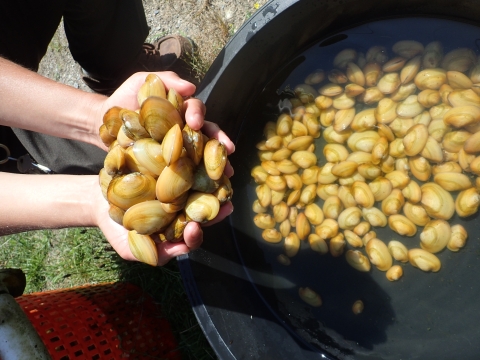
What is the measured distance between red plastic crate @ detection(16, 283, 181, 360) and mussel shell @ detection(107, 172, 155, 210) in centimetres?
45

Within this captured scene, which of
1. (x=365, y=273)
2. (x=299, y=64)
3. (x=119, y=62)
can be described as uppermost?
(x=299, y=64)

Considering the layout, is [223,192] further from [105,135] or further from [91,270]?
[91,270]

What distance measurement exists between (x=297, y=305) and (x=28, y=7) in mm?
1058

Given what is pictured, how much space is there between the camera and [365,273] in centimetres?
110

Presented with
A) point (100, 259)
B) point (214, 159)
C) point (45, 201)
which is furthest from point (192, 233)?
point (100, 259)

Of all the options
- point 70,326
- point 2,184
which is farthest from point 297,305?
point 2,184

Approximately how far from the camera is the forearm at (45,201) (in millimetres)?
866

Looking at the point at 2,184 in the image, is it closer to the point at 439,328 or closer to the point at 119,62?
the point at 119,62

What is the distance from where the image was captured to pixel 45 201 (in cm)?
87

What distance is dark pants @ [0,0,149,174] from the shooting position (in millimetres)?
997

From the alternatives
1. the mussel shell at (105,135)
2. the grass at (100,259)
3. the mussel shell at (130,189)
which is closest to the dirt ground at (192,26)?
the grass at (100,259)

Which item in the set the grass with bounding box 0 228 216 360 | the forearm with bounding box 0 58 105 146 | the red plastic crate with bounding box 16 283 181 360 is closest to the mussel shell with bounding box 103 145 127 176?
the forearm with bounding box 0 58 105 146

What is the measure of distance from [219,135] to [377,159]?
1.57 feet

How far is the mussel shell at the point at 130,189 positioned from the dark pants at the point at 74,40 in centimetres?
51
